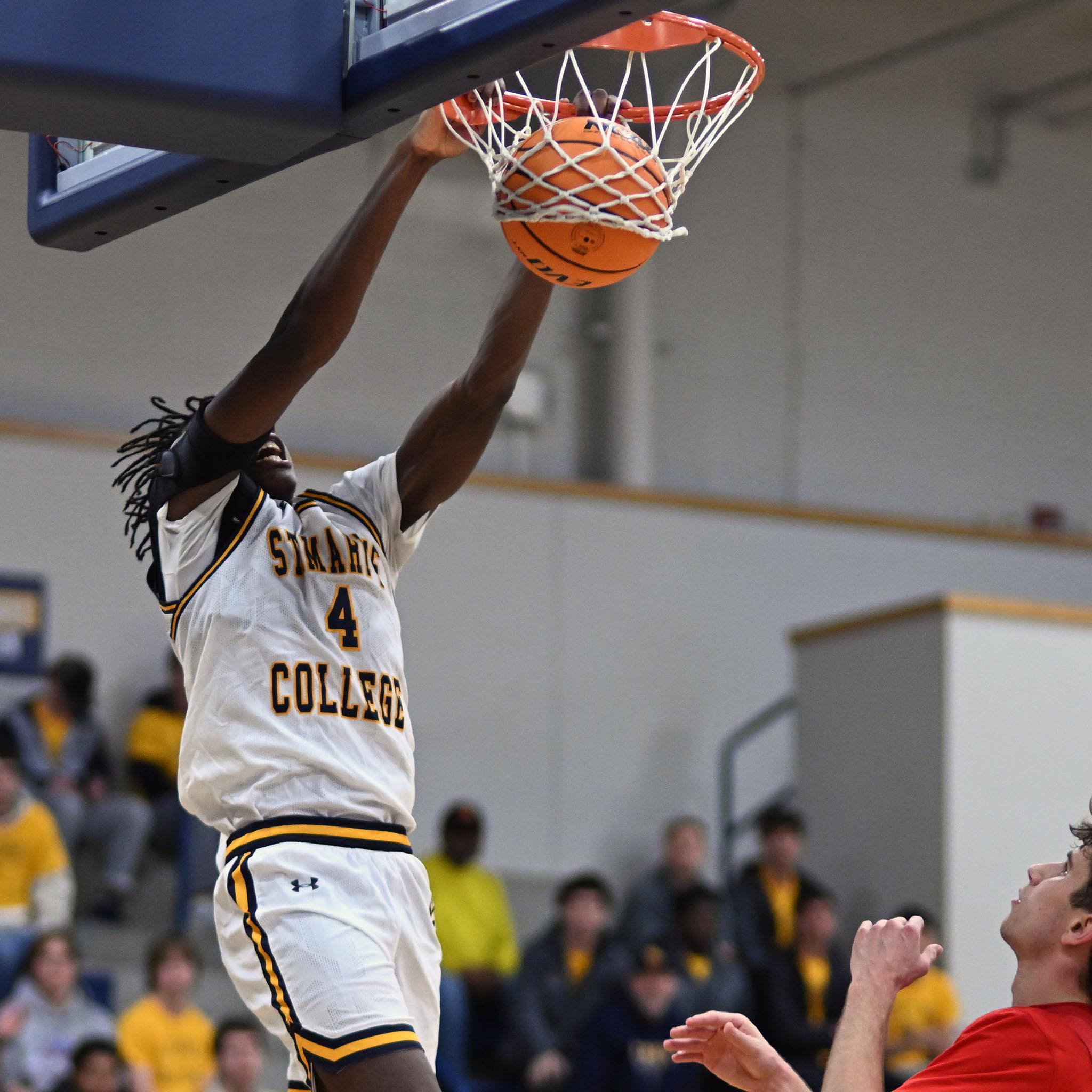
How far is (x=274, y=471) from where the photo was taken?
400 cm

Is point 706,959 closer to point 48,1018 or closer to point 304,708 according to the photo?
point 48,1018

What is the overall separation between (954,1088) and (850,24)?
1156 centimetres

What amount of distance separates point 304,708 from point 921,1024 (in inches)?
267

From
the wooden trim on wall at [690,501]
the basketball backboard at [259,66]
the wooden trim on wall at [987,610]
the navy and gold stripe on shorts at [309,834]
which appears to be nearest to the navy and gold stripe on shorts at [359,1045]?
the navy and gold stripe on shorts at [309,834]

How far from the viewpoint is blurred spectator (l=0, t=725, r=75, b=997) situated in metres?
9.19

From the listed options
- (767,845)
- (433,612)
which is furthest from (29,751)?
(767,845)

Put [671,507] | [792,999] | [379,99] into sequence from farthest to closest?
[671,507], [792,999], [379,99]

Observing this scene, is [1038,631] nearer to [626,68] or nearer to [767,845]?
[767,845]

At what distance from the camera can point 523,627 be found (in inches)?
500

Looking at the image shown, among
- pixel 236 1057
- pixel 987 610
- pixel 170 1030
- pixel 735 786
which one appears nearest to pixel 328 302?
pixel 236 1057

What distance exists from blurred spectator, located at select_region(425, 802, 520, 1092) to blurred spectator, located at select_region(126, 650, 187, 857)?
4.57 ft

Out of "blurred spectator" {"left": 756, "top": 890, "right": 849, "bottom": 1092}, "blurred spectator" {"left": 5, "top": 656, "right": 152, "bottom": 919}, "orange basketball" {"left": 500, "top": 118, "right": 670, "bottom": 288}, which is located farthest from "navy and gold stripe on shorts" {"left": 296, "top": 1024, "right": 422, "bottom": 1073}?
"blurred spectator" {"left": 5, "top": 656, "right": 152, "bottom": 919}

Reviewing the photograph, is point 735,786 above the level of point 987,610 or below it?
below

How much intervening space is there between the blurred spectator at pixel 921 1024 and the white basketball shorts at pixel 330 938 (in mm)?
6213
